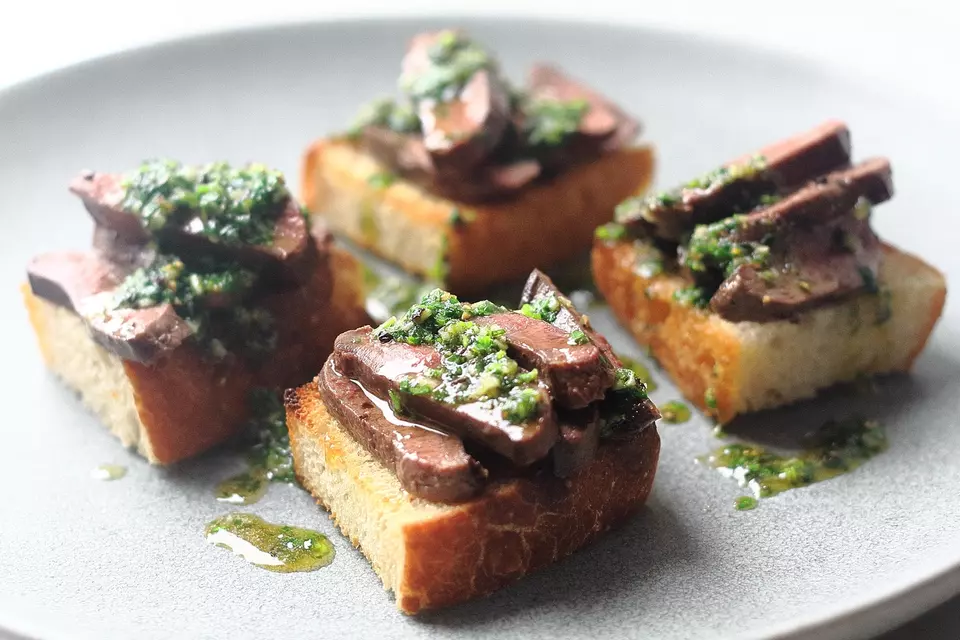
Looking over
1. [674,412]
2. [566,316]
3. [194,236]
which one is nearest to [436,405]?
[566,316]

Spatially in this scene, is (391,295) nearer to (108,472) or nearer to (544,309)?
(544,309)

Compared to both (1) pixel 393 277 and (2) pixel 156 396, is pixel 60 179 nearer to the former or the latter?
(1) pixel 393 277

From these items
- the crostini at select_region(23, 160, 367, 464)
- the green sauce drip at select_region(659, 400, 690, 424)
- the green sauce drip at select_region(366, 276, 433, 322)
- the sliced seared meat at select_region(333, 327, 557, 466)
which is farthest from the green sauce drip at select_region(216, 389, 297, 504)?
the green sauce drip at select_region(659, 400, 690, 424)

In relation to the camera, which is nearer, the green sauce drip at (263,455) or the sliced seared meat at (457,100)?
the green sauce drip at (263,455)

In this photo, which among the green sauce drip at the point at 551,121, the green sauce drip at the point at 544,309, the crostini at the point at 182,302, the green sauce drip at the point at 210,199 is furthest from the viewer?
the green sauce drip at the point at 551,121

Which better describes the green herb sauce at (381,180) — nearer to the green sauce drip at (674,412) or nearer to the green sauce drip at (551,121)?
the green sauce drip at (551,121)

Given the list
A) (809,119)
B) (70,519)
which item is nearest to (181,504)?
(70,519)

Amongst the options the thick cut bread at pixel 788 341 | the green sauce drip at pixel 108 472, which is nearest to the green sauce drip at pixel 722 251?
the thick cut bread at pixel 788 341

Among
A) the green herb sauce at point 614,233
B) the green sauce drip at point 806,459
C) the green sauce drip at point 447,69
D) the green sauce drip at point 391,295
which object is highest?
the green sauce drip at point 447,69
